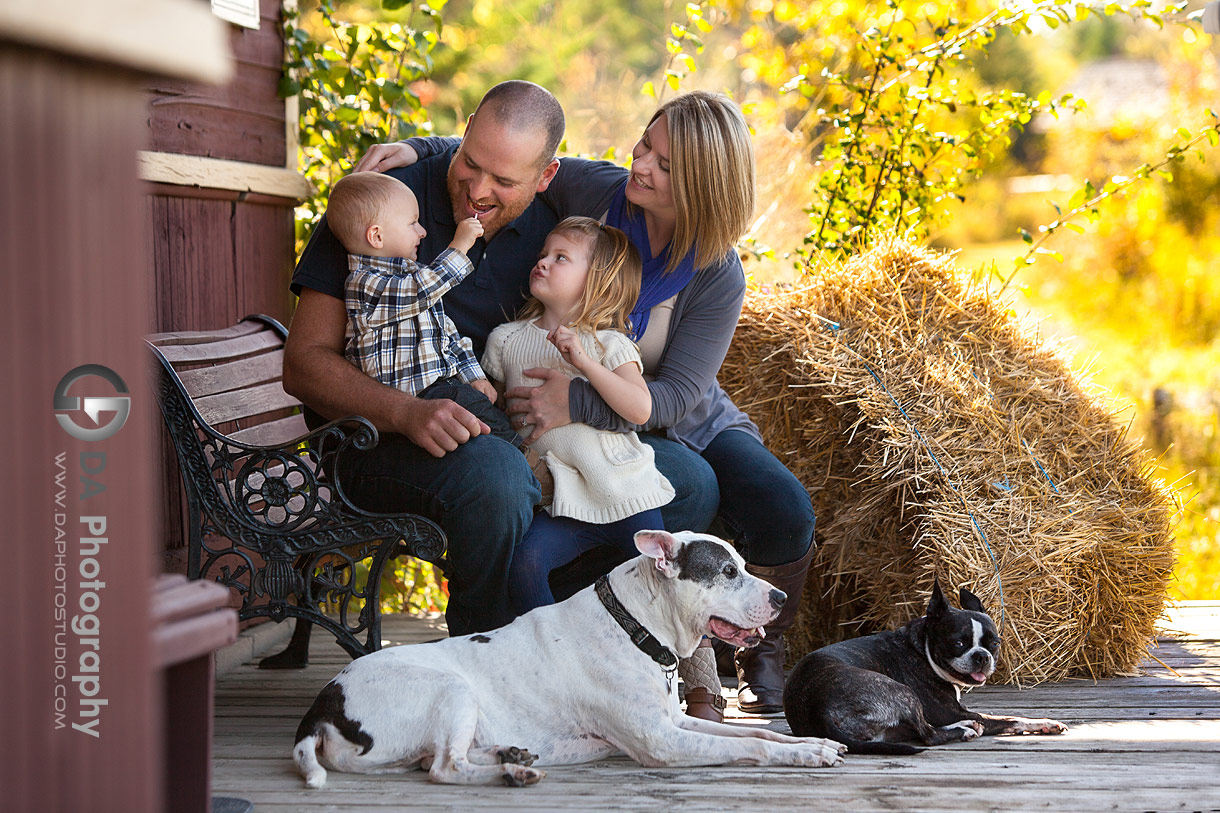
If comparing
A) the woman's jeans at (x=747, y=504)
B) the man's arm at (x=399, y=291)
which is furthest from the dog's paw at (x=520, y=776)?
the man's arm at (x=399, y=291)

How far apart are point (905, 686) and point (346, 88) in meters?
3.49

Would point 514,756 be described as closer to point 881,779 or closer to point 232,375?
point 881,779

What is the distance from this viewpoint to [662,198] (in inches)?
133

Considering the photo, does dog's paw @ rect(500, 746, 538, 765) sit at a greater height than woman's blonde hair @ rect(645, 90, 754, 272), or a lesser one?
lesser

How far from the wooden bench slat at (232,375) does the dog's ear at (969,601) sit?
95.1 inches

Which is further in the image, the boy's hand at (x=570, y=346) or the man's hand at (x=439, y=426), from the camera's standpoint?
the boy's hand at (x=570, y=346)

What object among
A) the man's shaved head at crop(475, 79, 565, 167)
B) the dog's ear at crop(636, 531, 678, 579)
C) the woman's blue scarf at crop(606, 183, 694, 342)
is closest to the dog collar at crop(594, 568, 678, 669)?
the dog's ear at crop(636, 531, 678, 579)

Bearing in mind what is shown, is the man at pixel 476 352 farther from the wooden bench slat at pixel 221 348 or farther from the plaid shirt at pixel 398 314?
the wooden bench slat at pixel 221 348

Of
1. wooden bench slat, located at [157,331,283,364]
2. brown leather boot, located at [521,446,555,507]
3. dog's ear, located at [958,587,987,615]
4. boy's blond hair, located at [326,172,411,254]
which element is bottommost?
dog's ear, located at [958,587,987,615]

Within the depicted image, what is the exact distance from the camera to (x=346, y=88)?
15.9 feet

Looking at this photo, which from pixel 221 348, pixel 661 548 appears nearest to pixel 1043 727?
pixel 661 548

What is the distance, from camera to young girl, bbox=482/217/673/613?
317 centimetres

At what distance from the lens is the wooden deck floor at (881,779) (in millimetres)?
2447

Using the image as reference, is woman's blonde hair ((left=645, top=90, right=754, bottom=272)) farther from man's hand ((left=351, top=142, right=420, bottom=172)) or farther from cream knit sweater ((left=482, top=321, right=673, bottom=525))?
man's hand ((left=351, top=142, right=420, bottom=172))
